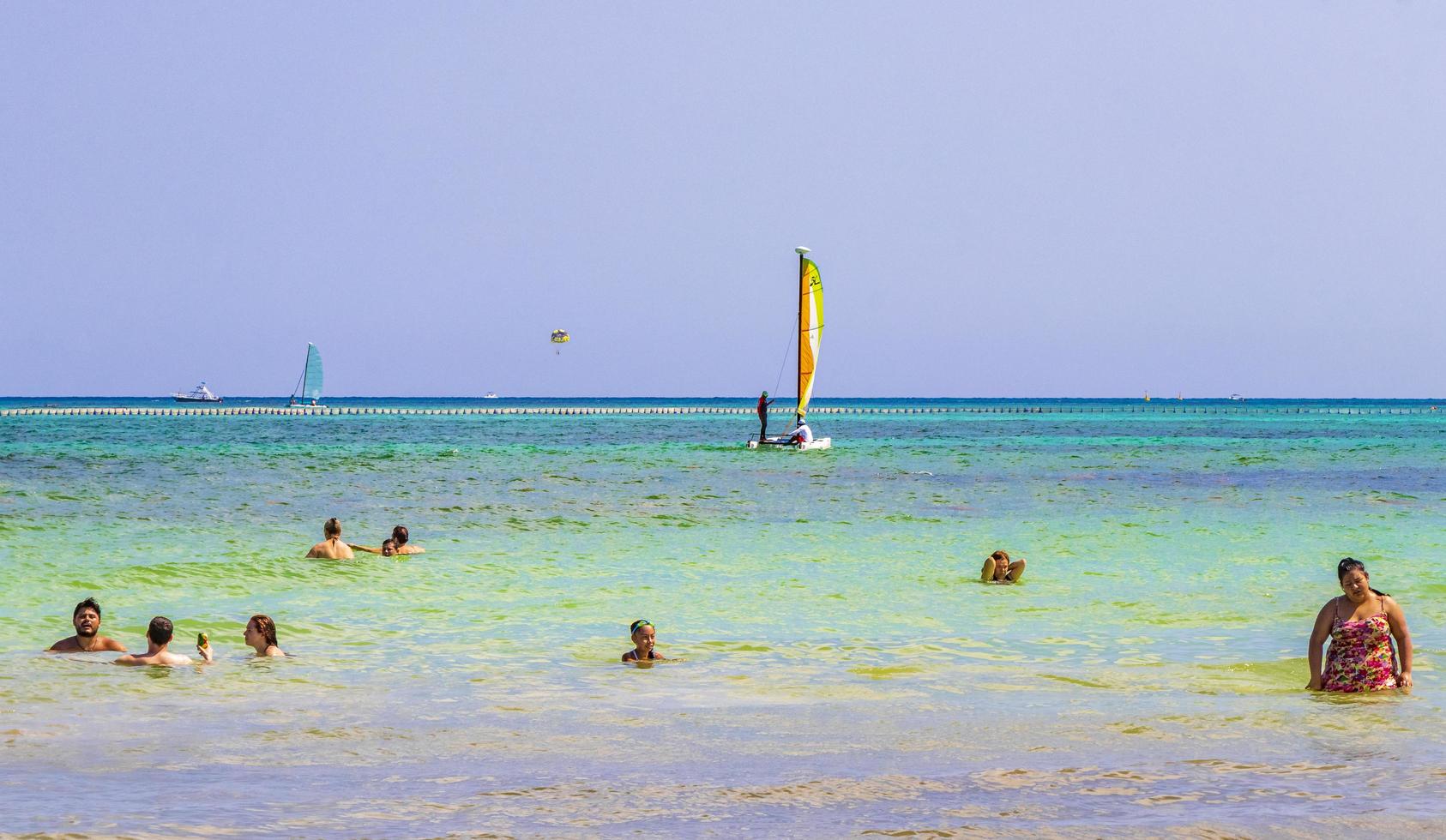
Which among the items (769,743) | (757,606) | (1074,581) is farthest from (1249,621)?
(769,743)

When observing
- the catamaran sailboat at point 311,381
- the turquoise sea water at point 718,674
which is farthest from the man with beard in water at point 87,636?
the catamaran sailboat at point 311,381

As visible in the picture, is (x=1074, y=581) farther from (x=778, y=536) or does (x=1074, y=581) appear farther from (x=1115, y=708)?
(x=1115, y=708)

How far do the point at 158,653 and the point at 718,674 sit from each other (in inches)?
215

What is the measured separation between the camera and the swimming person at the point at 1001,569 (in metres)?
20.4

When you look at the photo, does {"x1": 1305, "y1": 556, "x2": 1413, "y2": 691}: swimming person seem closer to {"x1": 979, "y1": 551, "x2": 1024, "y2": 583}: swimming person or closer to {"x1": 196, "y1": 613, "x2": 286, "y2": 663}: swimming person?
{"x1": 979, "y1": 551, "x2": 1024, "y2": 583}: swimming person

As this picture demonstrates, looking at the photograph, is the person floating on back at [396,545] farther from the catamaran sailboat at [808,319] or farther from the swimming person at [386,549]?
the catamaran sailboat at [808,319]

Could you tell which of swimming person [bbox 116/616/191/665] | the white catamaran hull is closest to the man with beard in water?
swimming person [bbox 116/616/191/665]

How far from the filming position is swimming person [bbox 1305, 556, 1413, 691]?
37.6ft

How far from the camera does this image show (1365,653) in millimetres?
11562

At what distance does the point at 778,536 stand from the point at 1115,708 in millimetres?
17111

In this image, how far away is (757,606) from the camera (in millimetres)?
18422

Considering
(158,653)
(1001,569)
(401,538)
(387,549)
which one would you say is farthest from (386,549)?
(1001,569)

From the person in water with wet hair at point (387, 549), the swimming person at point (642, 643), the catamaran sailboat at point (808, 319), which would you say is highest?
the catamaran sailboat at point (808, 319)

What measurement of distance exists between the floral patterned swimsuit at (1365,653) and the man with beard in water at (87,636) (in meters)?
11.5
